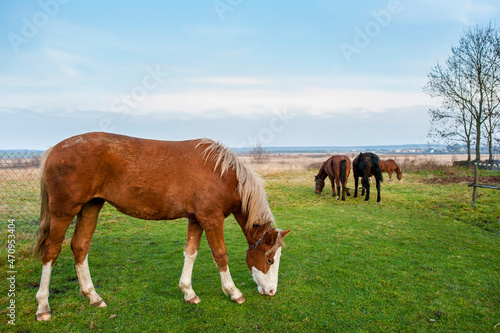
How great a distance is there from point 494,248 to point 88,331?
729 cm

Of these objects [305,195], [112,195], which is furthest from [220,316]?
[305,195]

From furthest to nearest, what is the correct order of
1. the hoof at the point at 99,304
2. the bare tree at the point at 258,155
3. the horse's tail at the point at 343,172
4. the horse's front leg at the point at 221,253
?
1. the bare tree at the point at 258,155
2. the horse's tail at the point at 343,172
3. the horse's front leg at the point at 221,253
4. the hoof at the point at 99,304

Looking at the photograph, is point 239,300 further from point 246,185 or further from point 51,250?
point 51,250

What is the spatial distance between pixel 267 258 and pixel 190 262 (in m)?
1.02

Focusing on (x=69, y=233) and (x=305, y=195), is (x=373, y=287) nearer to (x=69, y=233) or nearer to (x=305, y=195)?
(x=69, y=233)

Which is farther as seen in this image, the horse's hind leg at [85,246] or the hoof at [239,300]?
the hoof at [239,300]

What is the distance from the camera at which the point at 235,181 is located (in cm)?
382

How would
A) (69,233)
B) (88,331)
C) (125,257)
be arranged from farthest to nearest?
(69,233) → (125,257) → (88,331)

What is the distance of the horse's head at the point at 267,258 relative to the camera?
12.5 feet

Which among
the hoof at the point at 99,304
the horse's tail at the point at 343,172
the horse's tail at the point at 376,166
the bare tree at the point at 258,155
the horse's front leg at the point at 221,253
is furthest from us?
the bare tree at the point at 258,155

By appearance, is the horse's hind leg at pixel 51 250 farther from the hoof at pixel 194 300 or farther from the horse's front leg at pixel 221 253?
the horse's front leg at pixel 221 253

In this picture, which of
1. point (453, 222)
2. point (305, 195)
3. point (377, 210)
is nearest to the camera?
point (453, 222)

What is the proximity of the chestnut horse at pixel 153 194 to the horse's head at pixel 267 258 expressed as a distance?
0.01 m

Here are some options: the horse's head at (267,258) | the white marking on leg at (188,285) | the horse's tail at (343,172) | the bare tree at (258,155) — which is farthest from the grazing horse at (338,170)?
the bare tree at (258,155)
